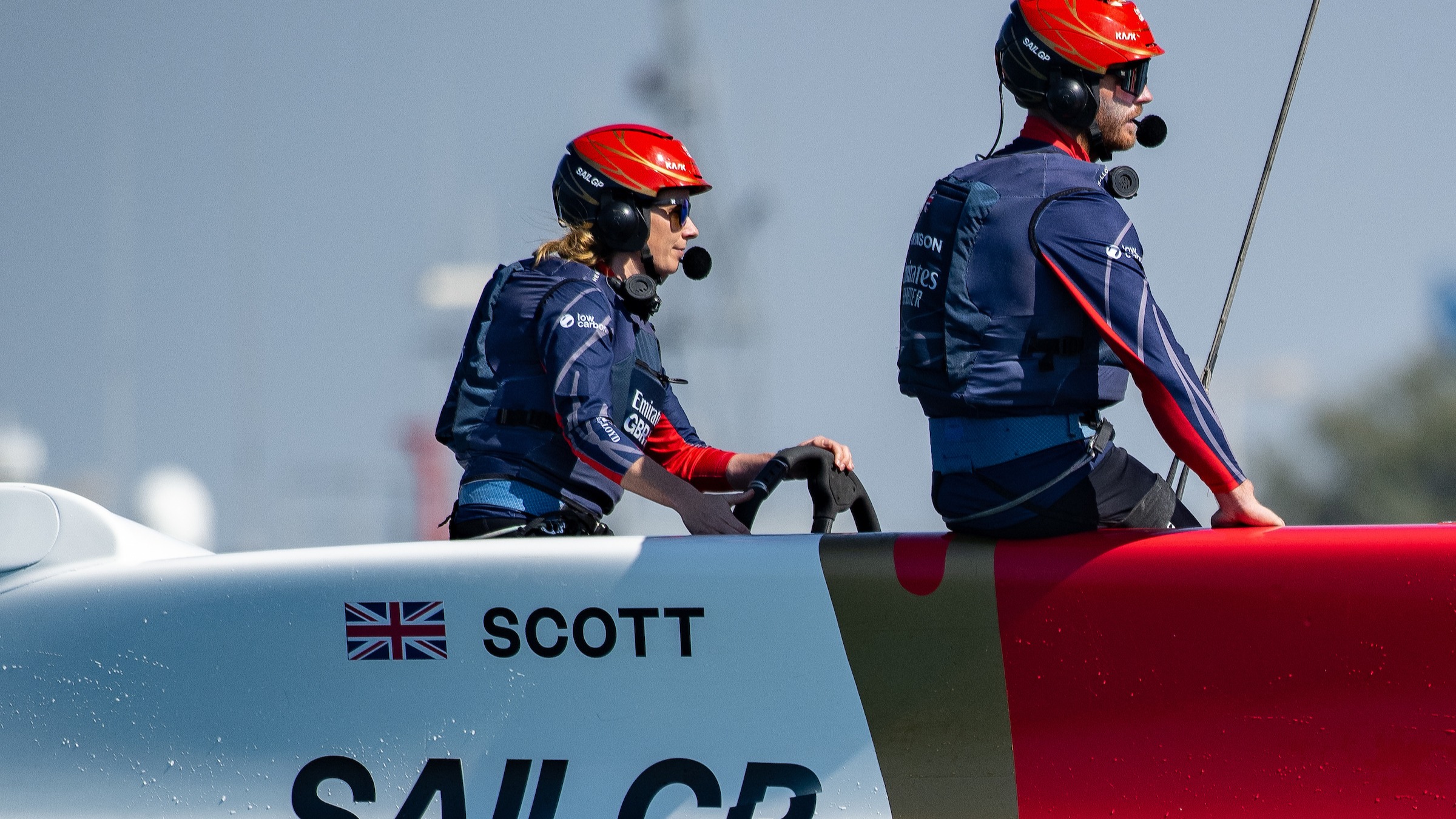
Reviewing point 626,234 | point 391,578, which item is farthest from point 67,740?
point 626,234

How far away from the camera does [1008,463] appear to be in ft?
11.4

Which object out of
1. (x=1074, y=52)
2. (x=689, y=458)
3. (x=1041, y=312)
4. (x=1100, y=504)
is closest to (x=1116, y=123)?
(x=1074, y=52)

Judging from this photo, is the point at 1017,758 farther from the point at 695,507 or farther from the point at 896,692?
the point at 695,507

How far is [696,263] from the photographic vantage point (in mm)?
4809

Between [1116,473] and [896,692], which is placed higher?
[1116,473]

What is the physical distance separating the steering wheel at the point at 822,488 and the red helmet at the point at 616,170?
815 mm

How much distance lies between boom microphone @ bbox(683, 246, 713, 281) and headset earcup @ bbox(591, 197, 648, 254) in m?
0.30

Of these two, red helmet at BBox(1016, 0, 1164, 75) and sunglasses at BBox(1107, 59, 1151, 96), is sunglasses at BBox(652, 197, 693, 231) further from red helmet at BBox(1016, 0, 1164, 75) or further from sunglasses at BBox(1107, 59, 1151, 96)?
sunglasses at BBox(1107, 59, 1151, 96)

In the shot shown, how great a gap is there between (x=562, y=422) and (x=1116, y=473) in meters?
1.29

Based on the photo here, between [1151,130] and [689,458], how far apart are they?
67.5 inches

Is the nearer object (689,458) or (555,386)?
(555,386)

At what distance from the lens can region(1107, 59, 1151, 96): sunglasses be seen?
371cm

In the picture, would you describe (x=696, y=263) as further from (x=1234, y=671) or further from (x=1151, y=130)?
(x=1234, y=671)

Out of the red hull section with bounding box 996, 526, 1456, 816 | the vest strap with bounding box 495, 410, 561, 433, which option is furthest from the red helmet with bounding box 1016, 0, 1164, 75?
the vest strap with bounding box 495, 410, 561, 433
